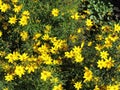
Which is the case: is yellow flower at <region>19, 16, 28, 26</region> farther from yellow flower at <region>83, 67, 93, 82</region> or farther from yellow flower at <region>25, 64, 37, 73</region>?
yellow flower at <region>83, 67, 93, 82</region>

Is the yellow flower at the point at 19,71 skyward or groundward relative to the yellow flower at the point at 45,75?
skyward

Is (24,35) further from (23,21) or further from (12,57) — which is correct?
(12,57)

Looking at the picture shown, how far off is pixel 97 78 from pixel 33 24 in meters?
1.20

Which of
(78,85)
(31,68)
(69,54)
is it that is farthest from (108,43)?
(31,68)

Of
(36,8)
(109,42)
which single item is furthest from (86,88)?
(36,8)

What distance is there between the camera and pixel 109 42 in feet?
15.0

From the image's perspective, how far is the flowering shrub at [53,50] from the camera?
447cm

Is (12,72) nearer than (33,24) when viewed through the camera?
Yes

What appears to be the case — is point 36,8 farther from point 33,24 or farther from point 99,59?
point 99,59

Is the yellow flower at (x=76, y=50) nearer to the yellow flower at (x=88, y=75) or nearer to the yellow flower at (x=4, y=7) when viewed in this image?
the yellow flower at (x=88, y=75)

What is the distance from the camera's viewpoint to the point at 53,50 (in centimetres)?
470

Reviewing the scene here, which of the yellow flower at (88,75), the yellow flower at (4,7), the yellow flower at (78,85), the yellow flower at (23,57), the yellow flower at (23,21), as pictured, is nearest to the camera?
the yellow flower at (88,75)

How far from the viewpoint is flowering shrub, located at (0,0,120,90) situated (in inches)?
176

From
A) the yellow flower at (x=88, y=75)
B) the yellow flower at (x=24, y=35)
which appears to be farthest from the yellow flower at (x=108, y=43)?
the yellow flower at (x=24, y=35)
